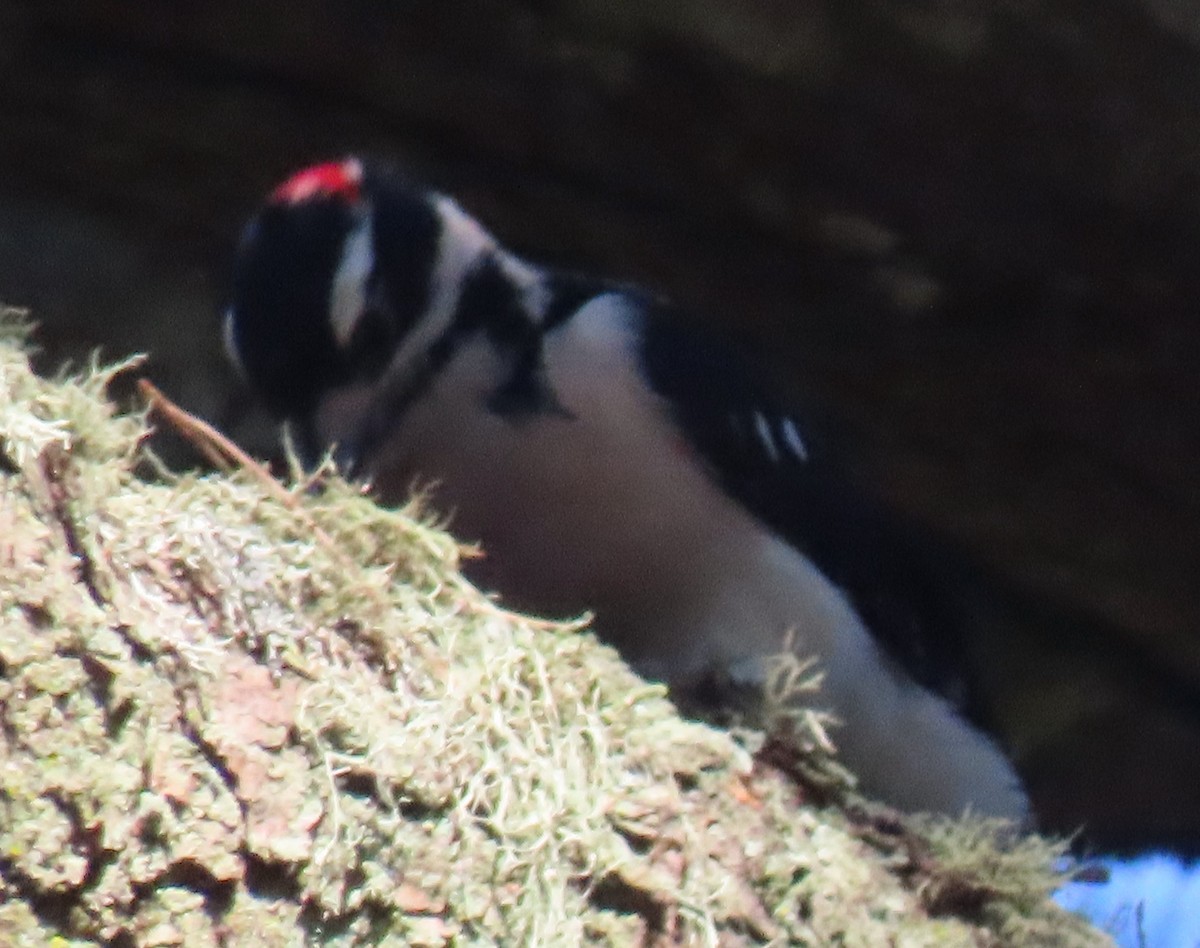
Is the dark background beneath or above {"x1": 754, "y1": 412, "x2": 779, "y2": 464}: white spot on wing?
above

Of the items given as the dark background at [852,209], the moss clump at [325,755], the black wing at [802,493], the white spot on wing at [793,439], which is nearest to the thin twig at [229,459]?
the moss clump at [325,755]

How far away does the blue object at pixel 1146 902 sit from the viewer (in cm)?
163

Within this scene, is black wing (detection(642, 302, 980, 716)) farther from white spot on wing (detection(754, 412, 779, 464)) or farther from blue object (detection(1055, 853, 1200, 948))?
blue object (detection(1055, 853, 1200, 948))

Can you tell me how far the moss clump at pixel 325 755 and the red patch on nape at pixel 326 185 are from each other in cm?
45

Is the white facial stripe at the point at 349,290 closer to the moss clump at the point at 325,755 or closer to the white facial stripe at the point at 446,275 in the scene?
the white facial stripe at the point at 446,275

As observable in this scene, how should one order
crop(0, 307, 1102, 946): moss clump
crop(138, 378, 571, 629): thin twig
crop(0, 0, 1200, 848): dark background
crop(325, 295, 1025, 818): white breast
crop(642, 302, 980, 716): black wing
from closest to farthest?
crop(0, 307, 1102, 946): moss clump < crop(138, 378, 571, 629): thin twig < crop(325, 295, 1025, 818): white breast < crop(642, 302, 980, 716): black wing < crop(0, 0, 1200, 848): dark background

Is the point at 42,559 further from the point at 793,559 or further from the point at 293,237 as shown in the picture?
the point at 793,559

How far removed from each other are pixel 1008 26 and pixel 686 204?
1.97ft

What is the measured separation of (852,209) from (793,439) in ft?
2.15

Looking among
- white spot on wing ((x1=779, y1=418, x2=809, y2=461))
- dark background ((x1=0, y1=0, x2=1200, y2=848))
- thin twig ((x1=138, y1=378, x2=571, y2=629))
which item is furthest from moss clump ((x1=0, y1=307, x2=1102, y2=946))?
Result: dark background ((x1=0, y1=0, x2=1200, y2=848))

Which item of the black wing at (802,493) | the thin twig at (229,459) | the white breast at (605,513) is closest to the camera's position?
the thin twig at (229,459)

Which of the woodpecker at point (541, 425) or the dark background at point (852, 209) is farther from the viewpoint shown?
the dark background at point (852, 209)

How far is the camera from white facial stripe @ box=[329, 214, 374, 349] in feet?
5.24

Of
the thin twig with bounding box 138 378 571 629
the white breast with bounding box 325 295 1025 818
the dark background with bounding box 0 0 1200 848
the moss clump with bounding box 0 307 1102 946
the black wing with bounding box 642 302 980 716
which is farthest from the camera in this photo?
the dark background with bounding box 0 0 1200 848
